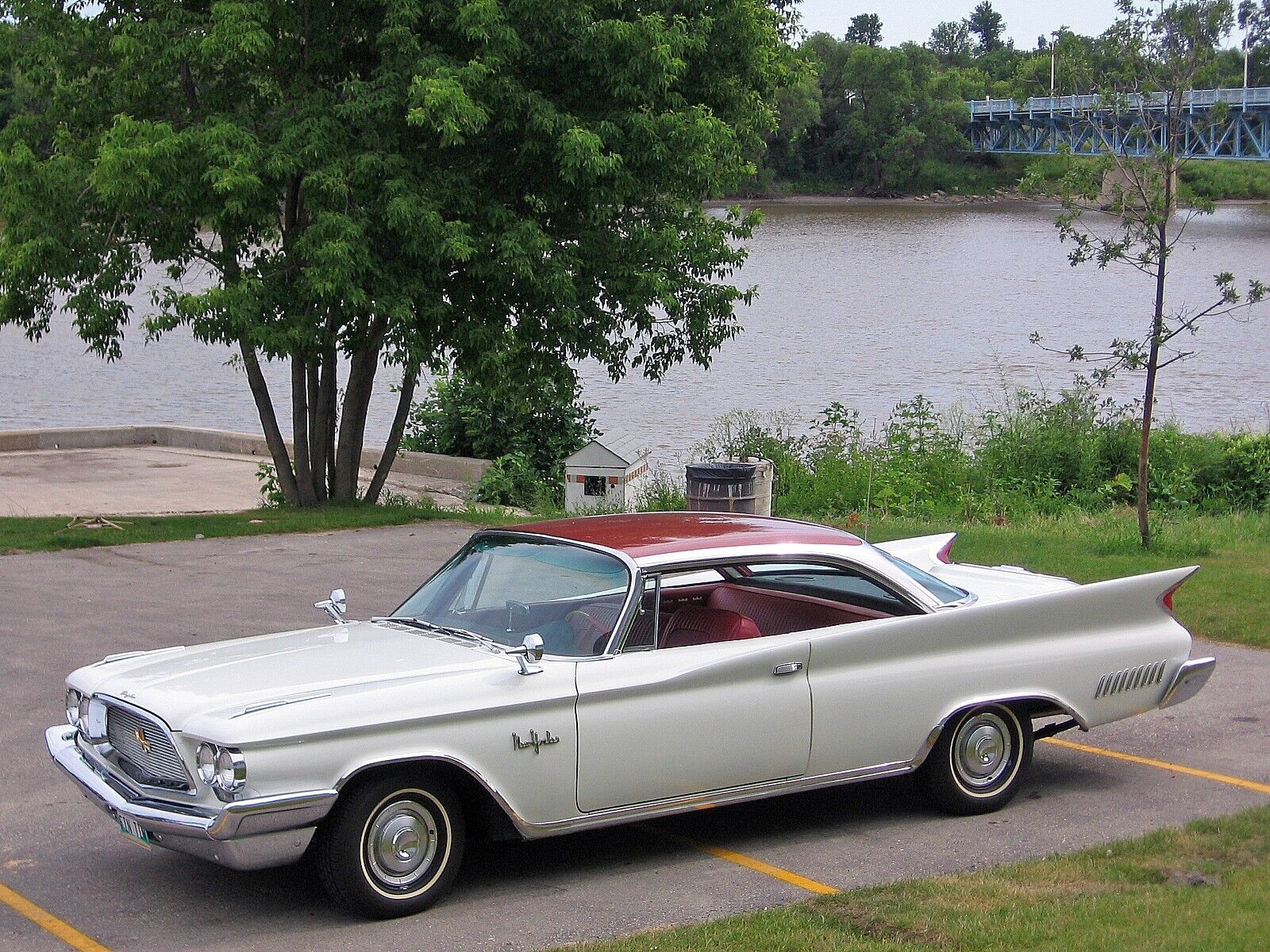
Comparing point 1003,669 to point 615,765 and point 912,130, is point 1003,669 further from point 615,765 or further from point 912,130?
point 912,130

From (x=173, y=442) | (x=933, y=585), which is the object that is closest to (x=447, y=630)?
(x=933, y=585)

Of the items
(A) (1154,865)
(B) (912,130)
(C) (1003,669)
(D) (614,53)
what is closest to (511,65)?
(D) (614,53)

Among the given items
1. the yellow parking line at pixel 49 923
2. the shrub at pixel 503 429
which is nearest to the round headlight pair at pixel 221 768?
the yellow parking line at pixel 49 923

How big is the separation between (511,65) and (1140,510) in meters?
7.84

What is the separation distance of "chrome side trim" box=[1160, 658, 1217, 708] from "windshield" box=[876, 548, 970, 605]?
3.69ft

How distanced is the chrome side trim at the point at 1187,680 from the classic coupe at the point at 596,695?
15 millimetres

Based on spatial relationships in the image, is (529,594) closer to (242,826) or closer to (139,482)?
(242,826)

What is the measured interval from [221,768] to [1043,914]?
2.85 meters

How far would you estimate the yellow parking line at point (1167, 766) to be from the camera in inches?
275

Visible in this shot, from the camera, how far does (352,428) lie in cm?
1792

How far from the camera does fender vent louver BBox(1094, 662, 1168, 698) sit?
688 centimetres

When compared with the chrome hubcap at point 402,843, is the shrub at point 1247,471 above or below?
below

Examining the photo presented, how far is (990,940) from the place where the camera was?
4.81m

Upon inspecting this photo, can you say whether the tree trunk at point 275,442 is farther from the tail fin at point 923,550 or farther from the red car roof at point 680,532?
the red car roof at point 680,532
